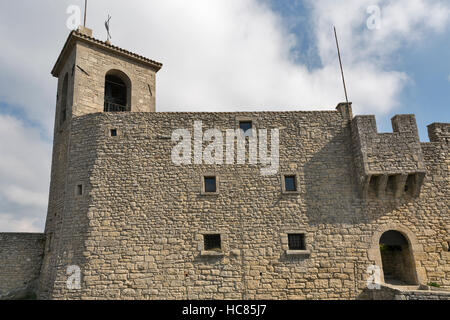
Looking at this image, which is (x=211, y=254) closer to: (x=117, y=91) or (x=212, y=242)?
(x=212, y=242)

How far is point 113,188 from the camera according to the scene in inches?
423

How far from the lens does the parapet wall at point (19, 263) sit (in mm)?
10680

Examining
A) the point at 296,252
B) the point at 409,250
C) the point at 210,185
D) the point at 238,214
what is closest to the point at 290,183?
the point at 238,214

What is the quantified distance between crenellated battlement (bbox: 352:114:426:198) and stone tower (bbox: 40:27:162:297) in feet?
29.8

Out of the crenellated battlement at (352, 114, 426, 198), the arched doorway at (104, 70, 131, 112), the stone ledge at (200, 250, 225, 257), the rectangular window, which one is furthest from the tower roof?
the crenellated battlement at (352, 114, 426, 198)

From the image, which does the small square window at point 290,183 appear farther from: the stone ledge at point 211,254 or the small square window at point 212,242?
the stone ledge at point 211,254

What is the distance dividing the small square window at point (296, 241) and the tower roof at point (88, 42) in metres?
9.84

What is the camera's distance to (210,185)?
11.1m

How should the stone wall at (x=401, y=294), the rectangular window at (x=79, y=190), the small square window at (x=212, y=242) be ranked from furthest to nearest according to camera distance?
the rectangular window at (x=79, y=190) < the small square window at (x=212, y=242) < the stone wall at (x=401, y=294)

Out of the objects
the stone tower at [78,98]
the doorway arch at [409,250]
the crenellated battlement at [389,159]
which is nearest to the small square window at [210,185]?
the stone tower at [78,98]

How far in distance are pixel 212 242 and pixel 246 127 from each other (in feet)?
14.8

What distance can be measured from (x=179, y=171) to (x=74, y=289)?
511 cm

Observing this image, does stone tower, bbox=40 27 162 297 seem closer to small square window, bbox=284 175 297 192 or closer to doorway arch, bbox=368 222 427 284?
small square window, bbox=284 175 297 192
